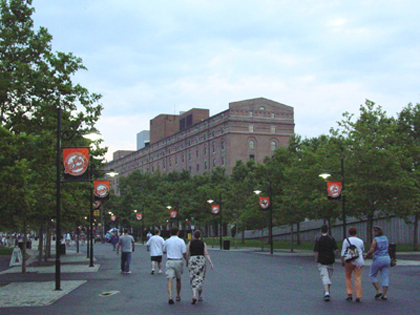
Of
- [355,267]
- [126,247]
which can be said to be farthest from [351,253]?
[126,247]

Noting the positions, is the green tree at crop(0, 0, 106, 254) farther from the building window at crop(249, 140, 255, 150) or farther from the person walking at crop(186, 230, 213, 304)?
the building window at crop(249, 140, 255, 150)

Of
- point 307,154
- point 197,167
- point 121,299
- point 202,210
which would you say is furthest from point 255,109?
point 121,299

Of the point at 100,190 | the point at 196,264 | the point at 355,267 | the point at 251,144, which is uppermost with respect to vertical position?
the point at 251,144

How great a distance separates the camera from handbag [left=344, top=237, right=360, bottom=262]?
1345 cm

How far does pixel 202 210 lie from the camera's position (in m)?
79.2

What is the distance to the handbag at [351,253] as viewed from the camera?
13.4 m

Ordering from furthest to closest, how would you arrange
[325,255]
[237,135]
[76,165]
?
[237,135] < [76,165] < [325,255]

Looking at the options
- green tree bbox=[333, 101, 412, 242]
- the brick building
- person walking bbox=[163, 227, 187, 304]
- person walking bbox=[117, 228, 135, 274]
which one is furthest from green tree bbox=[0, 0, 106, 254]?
the brick building

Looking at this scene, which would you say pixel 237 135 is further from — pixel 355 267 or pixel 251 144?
pixel 355 267

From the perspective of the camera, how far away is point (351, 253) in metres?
13.5

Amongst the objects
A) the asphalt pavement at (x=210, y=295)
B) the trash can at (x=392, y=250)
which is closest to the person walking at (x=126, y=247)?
the asphalt pavement at (x=210, y=295)

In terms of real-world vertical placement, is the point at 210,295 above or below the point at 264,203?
below

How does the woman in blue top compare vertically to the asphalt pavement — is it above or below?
above

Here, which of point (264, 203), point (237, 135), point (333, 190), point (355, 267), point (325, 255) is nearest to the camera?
point (355, 267)
